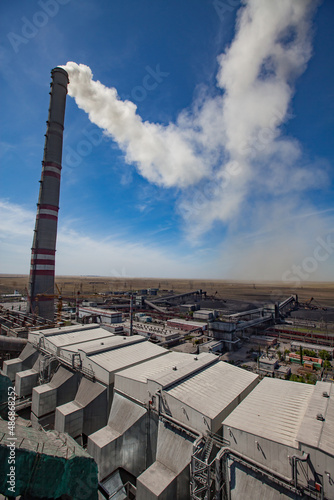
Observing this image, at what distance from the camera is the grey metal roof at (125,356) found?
17.2m

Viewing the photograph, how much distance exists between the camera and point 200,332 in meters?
45.8

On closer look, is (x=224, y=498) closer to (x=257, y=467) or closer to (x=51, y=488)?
(x=257, y=467)

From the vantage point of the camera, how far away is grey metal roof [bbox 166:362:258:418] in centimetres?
1185

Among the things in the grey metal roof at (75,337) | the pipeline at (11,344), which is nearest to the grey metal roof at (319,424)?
the grey metal roof at (75,337)

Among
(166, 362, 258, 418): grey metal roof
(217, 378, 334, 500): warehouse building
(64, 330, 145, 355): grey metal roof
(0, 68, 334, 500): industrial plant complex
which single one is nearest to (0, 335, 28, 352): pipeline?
(0, 68, 334, 500): industrial plant complex

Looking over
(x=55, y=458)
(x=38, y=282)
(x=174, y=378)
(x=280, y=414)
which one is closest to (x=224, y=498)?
(x=280, y=414)

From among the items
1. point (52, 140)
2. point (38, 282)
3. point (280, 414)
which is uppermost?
point (52, 140)

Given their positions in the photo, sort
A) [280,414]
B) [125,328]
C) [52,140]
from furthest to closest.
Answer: [125,328] → [52,140] → [280,414]

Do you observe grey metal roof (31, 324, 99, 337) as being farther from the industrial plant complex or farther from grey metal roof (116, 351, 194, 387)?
grey metal roof (116, 351, 194, 387)

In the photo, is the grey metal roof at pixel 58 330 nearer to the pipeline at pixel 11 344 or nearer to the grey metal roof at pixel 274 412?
the pipeline at pixel 11 344

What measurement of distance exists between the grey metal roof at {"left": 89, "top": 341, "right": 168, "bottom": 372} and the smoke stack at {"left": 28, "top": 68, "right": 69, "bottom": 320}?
21316mm

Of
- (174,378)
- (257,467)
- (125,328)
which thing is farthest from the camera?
(125,328)

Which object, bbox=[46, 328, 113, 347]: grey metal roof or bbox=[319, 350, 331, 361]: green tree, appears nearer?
bbox=[46, 328, 113, 347]: grey metal roof

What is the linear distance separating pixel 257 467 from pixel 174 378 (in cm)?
578
